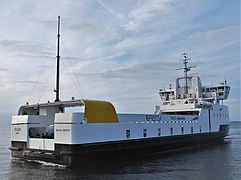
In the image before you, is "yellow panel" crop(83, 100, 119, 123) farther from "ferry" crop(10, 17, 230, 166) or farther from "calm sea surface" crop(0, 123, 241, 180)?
"calm sea surface" crop(0, 123, 241, 180)

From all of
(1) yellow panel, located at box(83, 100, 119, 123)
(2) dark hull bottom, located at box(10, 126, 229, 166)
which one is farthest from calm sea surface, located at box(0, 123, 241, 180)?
(1) yellow panel, located at box(83, 100, 119, 123)

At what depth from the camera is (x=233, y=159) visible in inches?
852

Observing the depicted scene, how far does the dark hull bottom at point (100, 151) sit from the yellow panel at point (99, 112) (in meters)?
1.60

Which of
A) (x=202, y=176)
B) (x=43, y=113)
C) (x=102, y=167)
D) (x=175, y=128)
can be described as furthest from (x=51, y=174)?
(x=175, y=128)

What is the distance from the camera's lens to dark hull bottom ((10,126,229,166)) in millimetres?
17094

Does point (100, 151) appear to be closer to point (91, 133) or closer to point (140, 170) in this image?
point (91, 133)

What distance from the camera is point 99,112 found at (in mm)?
18719

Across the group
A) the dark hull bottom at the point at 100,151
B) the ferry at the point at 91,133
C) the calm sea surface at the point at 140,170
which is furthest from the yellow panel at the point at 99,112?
the calm sea surface at the point at 140,170

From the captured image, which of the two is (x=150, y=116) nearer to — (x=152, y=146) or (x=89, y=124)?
(x=152, y=146)

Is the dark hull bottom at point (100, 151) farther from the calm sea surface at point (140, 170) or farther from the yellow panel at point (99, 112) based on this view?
the yellow panel at point (99, 112)

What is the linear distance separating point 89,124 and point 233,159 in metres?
12.1

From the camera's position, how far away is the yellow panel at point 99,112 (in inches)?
709

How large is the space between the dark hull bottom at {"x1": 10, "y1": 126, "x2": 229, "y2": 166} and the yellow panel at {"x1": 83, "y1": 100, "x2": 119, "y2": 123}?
5.25ft

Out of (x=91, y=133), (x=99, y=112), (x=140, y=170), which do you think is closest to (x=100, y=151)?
→ (x=91, y=133)
